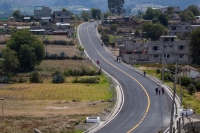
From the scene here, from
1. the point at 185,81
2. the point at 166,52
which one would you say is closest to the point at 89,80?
the point at 185,81

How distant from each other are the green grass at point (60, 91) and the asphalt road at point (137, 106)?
94.4 inches

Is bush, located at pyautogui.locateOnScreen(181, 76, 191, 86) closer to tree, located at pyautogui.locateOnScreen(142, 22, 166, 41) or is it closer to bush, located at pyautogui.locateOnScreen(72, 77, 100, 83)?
bush, located at pyautogui.locateOnScreen(72, 77, 100, 83)

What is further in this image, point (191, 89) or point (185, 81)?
point (185, 81)

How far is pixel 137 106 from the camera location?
38938mm

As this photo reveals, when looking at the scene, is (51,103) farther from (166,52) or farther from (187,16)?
(187,16)

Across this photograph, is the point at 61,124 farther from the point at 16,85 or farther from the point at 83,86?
the point at 16,85

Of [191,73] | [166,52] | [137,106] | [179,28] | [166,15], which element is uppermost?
[166,15]

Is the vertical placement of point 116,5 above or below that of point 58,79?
above

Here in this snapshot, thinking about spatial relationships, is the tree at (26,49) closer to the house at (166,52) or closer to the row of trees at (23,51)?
the row of trees at (23,51)

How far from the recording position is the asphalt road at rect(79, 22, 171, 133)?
31328 millimetres

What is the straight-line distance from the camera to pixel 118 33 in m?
106

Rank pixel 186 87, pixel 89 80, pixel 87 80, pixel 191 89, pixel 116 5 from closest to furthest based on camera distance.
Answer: pixel 191 89
pixel 186 87
pixel 89 80
pixel 87 80
pixel 116 5

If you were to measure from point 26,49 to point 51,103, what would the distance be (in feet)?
76.5

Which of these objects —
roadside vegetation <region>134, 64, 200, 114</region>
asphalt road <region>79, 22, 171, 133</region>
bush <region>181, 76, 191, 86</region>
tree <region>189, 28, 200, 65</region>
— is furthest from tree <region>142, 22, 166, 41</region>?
bush <region>181, 76, 191, 86</region>
